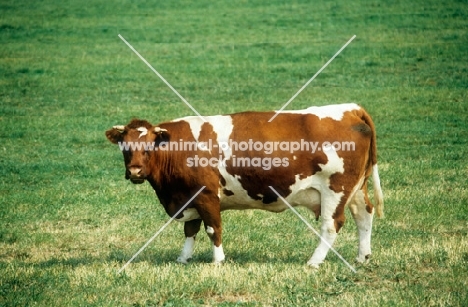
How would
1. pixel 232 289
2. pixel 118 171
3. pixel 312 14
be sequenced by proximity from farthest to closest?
pixel 312 14, pixel 118 171, pixel 232 289

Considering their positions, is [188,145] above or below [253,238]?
above

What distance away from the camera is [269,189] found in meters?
10.8

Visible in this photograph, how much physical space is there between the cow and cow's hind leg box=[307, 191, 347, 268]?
0.01 m

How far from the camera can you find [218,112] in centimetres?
2312

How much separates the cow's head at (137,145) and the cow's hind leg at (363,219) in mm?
2639

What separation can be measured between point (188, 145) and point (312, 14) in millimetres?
27415

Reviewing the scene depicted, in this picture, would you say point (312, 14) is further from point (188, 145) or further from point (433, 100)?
point (188, 145)

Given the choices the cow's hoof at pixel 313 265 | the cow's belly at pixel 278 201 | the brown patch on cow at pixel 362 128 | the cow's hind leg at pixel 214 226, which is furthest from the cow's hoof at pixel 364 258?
the cow's hind leg at pixel 214 226

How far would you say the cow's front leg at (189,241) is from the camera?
11133 mm

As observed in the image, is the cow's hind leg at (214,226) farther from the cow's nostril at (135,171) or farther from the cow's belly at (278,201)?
the cow's nostril at (135,171)

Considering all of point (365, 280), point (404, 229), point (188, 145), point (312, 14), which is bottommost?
point (312, 14)

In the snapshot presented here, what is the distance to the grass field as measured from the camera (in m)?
9.70

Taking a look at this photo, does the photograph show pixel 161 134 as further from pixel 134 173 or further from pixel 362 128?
pixel 362 128

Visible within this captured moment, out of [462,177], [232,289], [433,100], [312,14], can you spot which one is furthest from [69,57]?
[232,289]
